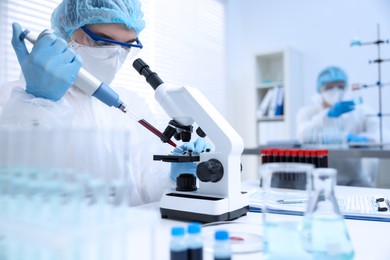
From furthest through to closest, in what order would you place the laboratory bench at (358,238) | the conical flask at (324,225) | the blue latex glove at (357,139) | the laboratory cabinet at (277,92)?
the laboratory cabinet at (277,92) < the blue latex glove at (357,139) < the laboratory bench at (358,238) < the conical flask at (324,225)

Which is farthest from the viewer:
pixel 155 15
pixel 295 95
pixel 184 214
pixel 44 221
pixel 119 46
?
pixel 295 95

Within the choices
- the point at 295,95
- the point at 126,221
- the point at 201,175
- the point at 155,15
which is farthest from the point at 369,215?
the point at 295,95

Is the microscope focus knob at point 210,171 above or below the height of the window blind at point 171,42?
below

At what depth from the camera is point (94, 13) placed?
1.12 metres

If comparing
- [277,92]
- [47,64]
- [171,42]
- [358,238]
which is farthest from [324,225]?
[277,92]

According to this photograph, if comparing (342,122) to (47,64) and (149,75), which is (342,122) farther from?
(47,64)

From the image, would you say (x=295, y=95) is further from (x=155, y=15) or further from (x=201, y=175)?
(x=201, y=175)

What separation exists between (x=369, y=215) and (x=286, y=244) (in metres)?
0.48

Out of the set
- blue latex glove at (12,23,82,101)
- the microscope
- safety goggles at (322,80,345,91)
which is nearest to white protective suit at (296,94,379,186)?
safety goggles at (322,80,345,91)

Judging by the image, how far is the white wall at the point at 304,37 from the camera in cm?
334

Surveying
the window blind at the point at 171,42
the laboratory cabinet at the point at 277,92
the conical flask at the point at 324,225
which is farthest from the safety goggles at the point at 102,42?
the laboratory cabinet at the point at 277,92

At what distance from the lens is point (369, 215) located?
0.88m

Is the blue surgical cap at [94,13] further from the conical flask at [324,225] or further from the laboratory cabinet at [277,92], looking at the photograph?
the laboratory cabinet at [277,92]

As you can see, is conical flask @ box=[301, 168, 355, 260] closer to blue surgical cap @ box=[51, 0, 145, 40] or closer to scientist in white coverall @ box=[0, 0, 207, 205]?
scientist in white coverall @ box=[0, 0, 207, 205]
